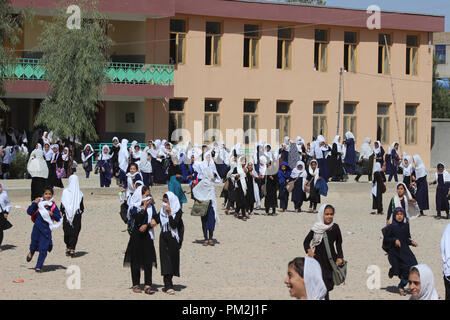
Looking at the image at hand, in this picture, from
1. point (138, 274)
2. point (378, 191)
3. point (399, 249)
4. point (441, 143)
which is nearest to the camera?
point (138, 274)

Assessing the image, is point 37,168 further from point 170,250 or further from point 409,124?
point 409,124

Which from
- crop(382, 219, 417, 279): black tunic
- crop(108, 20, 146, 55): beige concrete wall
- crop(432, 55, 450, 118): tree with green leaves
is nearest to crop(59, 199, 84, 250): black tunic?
crop(382, 219, 417, 279): black tunic

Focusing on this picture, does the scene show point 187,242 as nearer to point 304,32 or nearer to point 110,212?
point 110,212

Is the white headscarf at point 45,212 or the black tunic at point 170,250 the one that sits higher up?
the white headscarf at point 45,212

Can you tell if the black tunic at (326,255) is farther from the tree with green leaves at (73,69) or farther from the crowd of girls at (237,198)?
the tree with green leaves at (73,69)

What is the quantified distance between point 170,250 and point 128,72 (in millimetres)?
19089

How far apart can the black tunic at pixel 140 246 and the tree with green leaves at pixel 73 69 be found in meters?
14.7

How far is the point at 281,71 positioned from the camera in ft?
111

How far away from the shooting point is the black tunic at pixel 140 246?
11.4 m

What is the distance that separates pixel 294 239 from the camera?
16688 mm

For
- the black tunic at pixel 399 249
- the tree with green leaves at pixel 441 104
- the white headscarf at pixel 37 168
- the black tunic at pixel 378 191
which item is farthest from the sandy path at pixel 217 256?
the tree with green leaves at pixel 441 104

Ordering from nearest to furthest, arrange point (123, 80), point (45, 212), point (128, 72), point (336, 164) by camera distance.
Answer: point (45, 212)
point (336, 164)
point (128, 72)
point (123, 80)

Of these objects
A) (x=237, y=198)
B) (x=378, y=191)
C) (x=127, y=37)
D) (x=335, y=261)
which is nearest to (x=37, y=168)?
(x=237, y=198)
